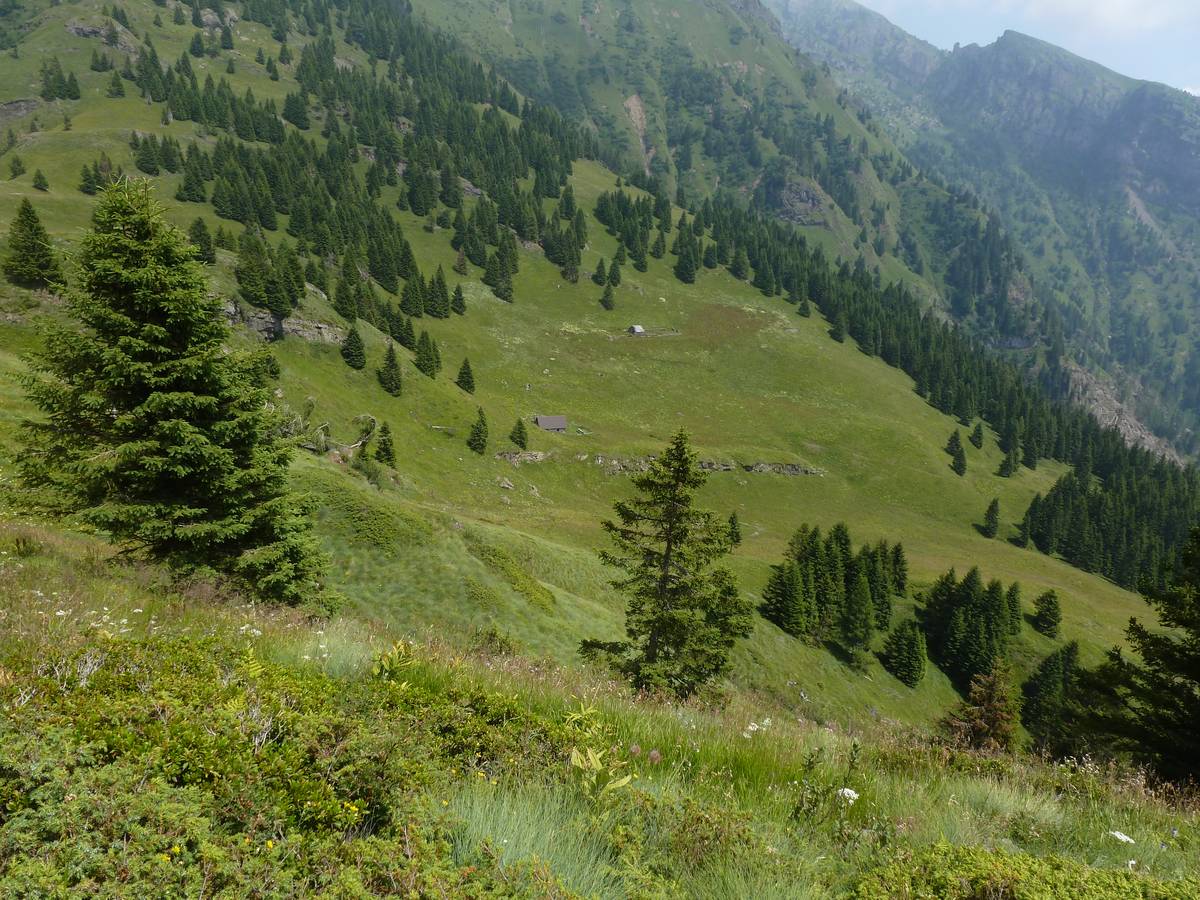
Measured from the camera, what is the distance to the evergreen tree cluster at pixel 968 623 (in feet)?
224

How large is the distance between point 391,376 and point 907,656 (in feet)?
239

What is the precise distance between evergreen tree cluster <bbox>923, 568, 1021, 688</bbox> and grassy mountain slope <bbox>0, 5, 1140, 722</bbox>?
3.47m

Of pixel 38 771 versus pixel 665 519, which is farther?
pixel 665 519

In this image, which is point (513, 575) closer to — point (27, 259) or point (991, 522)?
point (27, 259)

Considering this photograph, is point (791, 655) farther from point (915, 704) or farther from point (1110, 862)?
point (1110, 862)

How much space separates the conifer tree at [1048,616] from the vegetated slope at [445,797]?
88.8m

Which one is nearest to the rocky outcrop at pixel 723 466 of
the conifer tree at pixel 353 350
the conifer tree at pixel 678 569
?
the conifer tree at pixel 353 350

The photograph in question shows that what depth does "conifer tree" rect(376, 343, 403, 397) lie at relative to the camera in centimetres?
7562

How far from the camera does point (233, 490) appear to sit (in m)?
14.7

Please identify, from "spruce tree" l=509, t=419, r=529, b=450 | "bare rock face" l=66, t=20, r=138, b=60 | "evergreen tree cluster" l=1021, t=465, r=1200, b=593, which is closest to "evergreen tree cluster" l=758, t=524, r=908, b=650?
"spruce tree" l=509, t=419, r=529, b=450

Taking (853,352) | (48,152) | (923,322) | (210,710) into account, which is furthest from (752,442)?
(48,152)

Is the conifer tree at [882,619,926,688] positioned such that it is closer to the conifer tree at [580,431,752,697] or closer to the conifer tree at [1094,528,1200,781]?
the conifer tree at [1094,528,1200,781]

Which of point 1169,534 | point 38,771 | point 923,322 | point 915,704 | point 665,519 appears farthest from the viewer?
point 923,322

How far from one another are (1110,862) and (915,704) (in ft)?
235
